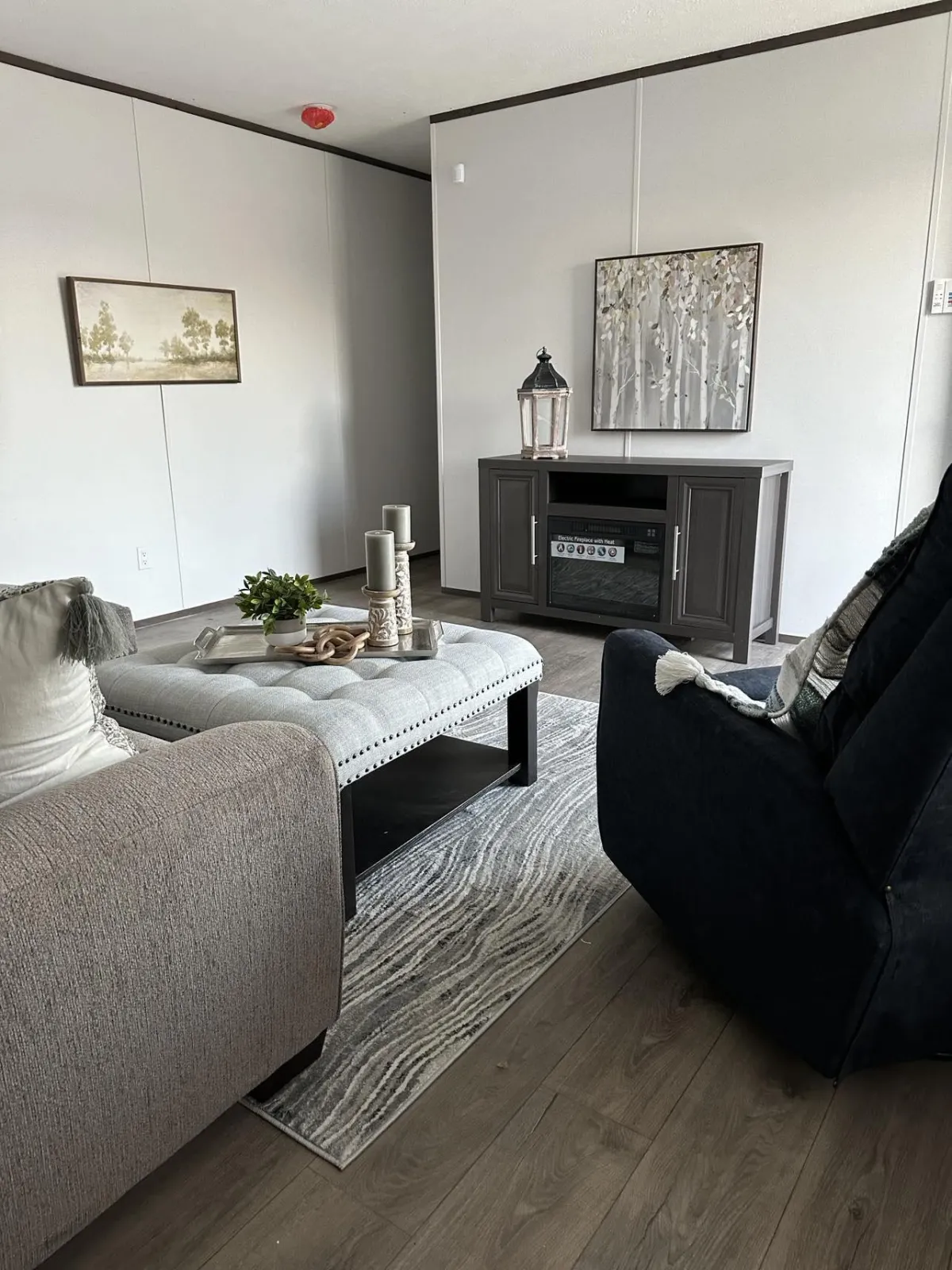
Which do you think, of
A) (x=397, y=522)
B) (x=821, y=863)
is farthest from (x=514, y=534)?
(x=821, y=863)

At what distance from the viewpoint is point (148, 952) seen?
40.7 inches

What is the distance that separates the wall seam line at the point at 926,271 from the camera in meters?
3.24

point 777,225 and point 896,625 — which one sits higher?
point 777,225

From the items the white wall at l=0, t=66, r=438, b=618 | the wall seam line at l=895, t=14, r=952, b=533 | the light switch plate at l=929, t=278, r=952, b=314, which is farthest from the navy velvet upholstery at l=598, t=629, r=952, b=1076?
the white wall at l=0, t=66, r=438, b=618

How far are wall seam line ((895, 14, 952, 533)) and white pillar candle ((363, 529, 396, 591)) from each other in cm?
242

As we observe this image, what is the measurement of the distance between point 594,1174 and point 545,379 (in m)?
3.43

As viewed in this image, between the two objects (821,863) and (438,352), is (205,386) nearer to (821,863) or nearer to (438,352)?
(438,352)

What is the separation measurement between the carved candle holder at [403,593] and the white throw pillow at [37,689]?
3.88ft

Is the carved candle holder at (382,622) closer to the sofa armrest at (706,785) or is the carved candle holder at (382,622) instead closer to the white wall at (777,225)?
the sofa armrest at (706,785)

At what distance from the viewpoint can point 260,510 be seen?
4.88 m

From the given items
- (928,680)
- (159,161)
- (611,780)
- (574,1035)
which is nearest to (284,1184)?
(574,1035)

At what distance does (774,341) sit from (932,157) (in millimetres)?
833

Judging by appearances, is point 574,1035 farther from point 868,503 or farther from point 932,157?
point 932,157

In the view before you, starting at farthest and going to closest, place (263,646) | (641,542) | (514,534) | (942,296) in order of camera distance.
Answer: (514,534) < (641,542) < (942,296) < (263,646)
